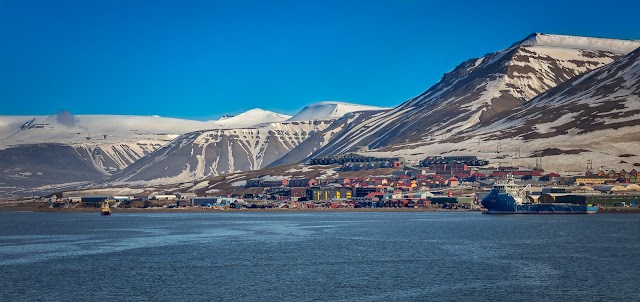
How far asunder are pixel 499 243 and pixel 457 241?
4.82 meters

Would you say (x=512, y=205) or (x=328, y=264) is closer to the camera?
(x=328, y=264)

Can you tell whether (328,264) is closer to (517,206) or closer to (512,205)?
(512,205)

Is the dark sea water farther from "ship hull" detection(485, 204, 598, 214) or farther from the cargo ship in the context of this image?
the cargo ship

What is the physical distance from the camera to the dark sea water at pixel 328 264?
208 ft

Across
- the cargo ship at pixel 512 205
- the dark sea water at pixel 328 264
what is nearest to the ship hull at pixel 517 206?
the cargo ship at pixel 512 205

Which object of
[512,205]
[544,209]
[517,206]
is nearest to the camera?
[544,209]

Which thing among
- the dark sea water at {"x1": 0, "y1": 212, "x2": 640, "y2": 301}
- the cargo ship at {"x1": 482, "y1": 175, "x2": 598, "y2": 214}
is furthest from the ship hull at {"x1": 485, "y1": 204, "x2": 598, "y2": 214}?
the dark sea water at {"x1": 0, "y1": 212, "x2": 640, "y2": 301}

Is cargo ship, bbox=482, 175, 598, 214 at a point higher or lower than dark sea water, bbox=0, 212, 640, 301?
higher

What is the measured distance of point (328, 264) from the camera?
79.1 metres

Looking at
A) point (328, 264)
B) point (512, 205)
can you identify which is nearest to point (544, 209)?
point (512, 205)

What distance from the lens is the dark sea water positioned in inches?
2494

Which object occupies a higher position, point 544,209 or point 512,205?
point 512,205

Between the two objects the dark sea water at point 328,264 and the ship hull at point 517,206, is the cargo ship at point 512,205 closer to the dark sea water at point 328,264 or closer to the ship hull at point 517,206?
the ship hull at point 517,206

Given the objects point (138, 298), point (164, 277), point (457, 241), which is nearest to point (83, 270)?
point (164, 277)
